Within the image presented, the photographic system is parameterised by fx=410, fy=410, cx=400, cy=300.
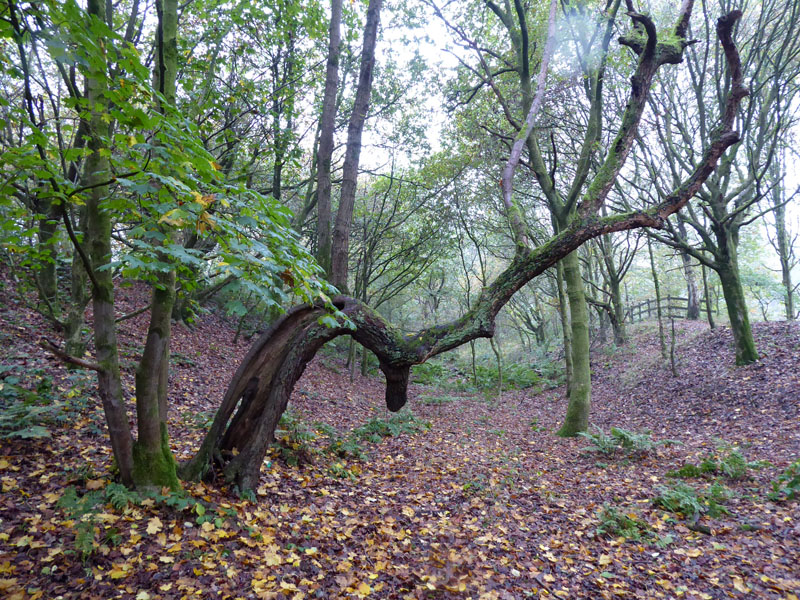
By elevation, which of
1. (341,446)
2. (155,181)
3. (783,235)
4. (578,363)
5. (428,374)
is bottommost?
(341,446)

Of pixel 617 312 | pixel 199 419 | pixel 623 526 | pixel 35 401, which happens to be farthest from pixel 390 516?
pixel 617 312

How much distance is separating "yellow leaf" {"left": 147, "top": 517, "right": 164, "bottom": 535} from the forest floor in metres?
0.03

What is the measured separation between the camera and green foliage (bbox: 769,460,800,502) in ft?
15.9

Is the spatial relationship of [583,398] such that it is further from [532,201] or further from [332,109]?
[532,201]

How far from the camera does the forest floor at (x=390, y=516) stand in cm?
315

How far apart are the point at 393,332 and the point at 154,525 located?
287 centimetres

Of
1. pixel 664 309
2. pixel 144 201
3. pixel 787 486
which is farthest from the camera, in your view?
pixel 664 309

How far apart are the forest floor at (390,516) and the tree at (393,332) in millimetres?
480

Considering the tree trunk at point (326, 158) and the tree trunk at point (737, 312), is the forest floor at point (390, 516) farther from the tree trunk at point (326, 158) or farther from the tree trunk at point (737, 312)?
the tree trunk at point (326, 158)

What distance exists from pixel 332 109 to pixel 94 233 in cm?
346

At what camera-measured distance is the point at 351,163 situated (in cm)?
561

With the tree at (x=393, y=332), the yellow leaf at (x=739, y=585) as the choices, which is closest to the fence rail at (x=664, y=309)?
the tree at (x=393, y=332)

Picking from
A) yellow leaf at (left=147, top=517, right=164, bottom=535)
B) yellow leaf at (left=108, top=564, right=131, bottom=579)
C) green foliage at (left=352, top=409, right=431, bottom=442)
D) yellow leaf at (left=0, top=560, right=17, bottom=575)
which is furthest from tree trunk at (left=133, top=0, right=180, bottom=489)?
green foliage at (left=352, top=409, right=431, bottom=442)

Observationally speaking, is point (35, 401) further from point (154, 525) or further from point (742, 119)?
point (742, 119)
